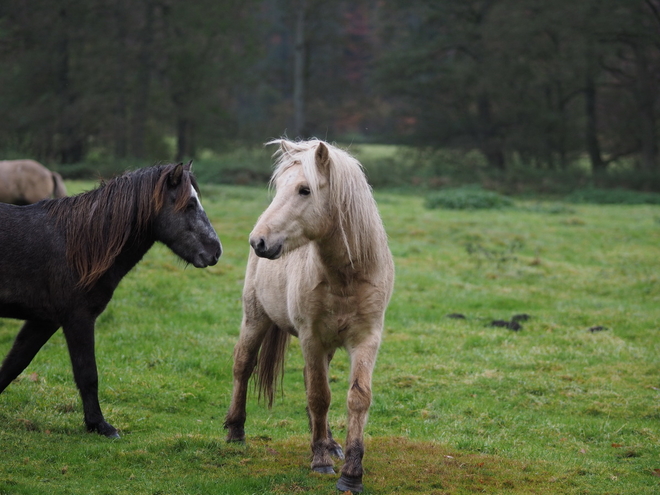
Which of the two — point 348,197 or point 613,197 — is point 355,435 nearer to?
point 348,197

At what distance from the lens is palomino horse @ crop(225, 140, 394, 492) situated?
479 cm

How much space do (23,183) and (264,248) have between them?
421 inches

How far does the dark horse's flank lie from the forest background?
2457 cm

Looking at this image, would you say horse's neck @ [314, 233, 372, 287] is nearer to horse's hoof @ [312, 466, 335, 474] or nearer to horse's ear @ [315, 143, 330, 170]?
horse's ear @ [315, 143, 330, 170]

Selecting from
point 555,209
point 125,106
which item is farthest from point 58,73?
point 555,209

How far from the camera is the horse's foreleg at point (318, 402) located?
5258 mm

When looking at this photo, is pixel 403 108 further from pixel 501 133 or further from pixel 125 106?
pixel 125 106

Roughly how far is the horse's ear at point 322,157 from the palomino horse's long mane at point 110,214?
1509 millimetres

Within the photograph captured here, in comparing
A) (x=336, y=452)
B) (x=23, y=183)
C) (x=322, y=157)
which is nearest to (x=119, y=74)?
(x=23, y=183)

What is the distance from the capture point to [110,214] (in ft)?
19.8

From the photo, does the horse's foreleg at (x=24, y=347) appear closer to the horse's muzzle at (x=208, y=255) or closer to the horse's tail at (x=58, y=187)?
the horse's muzzle at (x=208, y=255)

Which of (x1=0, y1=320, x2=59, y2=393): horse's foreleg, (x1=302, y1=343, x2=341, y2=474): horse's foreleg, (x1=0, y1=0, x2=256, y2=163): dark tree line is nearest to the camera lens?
(x1=302, y1=343, x2=341, y2=474): horse's foreleg

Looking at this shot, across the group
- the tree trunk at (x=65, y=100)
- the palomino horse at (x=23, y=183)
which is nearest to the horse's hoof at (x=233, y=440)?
the palomino horse at (x=23, y=183)

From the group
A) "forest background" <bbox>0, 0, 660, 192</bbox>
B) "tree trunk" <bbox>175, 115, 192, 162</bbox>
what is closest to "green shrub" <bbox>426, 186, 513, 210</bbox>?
"forest background" <bbox>0, 0, 660, 192</bbox>
